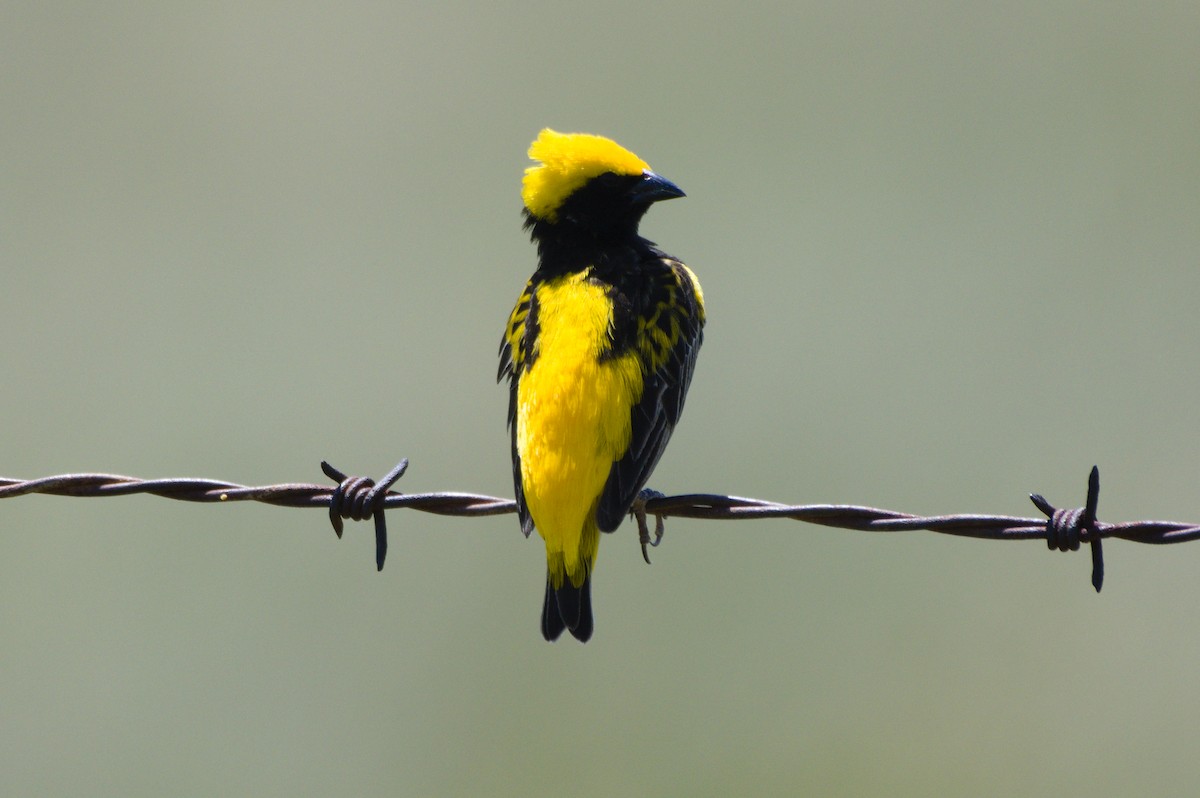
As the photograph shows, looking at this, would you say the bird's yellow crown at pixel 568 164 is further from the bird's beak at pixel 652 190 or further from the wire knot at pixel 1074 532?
the wire knot at pixel 1074 532

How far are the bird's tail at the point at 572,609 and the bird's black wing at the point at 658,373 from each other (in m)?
0.30

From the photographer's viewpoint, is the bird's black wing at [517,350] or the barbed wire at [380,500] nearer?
the barbed wire at [380,500]

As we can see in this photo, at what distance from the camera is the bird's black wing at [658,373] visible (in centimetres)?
466

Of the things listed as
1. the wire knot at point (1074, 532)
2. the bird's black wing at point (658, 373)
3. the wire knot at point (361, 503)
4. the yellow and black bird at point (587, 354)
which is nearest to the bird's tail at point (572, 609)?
the yellow and black bird at point (587, 354)

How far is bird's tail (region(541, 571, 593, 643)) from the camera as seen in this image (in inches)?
184

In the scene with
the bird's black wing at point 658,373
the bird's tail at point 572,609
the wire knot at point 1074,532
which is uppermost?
the bird's black wing at point 658,373

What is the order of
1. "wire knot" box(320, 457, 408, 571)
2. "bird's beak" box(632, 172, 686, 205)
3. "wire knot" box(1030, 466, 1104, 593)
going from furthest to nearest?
"bird's beak" box(632, 172, 686, 205), "wire knot" box(320, 457, 408, 571), "wire knot" box(1030, 466, 1104, 593)

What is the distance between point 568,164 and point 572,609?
2.42m

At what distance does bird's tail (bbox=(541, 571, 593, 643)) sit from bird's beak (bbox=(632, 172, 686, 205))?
215 cm

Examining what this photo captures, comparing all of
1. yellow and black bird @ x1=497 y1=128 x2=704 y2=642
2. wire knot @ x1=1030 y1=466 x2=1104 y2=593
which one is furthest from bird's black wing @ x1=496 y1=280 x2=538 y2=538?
wire knot @ x1=1030 y1=466 x2=1104 y2=593

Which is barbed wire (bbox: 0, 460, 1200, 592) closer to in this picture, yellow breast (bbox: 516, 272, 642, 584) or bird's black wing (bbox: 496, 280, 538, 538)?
yellow breast (bbox: 516, 272, 642, 584)

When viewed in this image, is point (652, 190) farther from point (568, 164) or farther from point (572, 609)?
point (572, 609)

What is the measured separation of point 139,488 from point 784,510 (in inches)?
81.2

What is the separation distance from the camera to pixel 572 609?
4.68m
